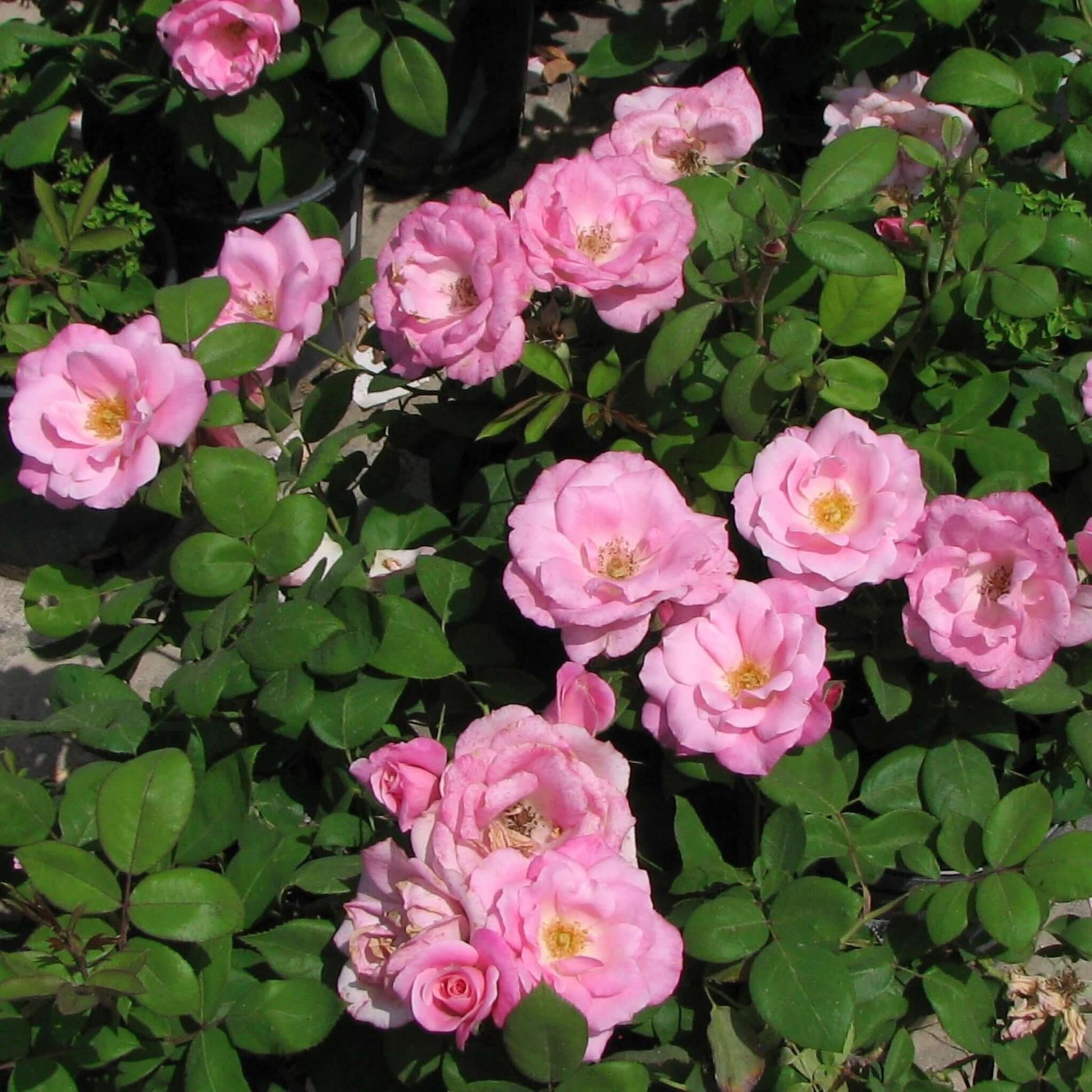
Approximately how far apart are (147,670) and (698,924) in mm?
1379

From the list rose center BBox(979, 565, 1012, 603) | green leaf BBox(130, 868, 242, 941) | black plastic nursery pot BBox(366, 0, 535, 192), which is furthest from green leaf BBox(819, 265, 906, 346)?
black plastic nursery pot BBox(366, 0, 535, 192)

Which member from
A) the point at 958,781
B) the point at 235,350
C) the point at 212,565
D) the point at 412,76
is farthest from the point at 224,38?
the point at 958,781

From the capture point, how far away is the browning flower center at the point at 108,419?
1118 millimetres

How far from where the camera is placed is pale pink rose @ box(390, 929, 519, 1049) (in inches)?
33.2

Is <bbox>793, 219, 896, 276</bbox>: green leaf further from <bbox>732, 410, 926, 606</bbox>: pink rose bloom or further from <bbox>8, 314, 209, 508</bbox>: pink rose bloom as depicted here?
<bbox>8, 314, 209, 508</bbox>: pink rose bloom

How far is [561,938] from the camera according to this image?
2.87 feet

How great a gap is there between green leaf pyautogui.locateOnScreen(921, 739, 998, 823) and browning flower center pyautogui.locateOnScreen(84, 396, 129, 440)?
0.85 m

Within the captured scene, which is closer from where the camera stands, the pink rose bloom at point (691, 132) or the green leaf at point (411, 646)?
the green leaf at point (411, 646)

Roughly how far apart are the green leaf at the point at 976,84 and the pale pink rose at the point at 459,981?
3.80 feet

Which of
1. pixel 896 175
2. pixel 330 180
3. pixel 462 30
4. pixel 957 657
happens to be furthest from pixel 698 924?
pixel 462 30

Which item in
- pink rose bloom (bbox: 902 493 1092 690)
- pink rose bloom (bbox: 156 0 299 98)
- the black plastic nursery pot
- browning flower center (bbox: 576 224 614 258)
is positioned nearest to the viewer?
pink rose bloom (bbox: 902 493 1092 690)

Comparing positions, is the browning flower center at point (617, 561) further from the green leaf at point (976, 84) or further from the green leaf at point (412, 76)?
the green leaf at point (412, 76)

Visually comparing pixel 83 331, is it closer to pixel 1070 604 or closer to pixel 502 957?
pixel 502 957

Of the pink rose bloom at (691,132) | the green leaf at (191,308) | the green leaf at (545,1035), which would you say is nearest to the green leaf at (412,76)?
the pink rose bloom at (691,132)
